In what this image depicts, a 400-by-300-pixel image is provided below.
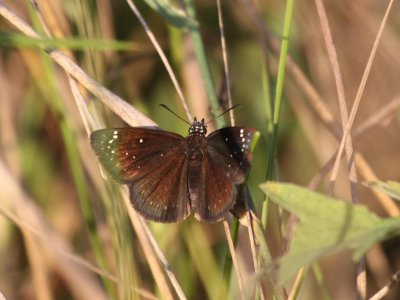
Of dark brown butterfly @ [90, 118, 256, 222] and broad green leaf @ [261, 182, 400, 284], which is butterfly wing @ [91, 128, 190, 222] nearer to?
dark brown butterfly @ [90, 118, 256, 222]

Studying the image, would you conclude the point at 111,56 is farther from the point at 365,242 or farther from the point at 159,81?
the point at 365,242

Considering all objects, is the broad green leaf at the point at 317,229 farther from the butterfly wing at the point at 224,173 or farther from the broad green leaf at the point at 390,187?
the butterfly wing at the point at 224,173

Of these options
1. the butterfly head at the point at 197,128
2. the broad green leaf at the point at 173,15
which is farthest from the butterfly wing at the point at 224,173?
the broad green leaf at the point at 173,15

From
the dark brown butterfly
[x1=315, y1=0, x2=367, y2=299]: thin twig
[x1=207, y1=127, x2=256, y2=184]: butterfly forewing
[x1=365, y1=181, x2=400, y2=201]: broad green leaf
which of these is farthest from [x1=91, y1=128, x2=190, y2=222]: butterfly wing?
[x1=365, y1=181, x2=400, y2=201]: broad green leaf

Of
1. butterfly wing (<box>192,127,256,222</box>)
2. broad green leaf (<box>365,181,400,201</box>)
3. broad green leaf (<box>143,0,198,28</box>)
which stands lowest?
broad green leaf (<box>365,181,400,201</box>)

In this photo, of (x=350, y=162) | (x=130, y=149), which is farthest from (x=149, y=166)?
(x=350, y=162)

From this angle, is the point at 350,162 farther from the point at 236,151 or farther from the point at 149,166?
the point at 149,166

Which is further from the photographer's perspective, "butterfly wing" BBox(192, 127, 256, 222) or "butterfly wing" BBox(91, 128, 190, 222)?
"butterfly wing" BBox(91, 128, 190, 222)
